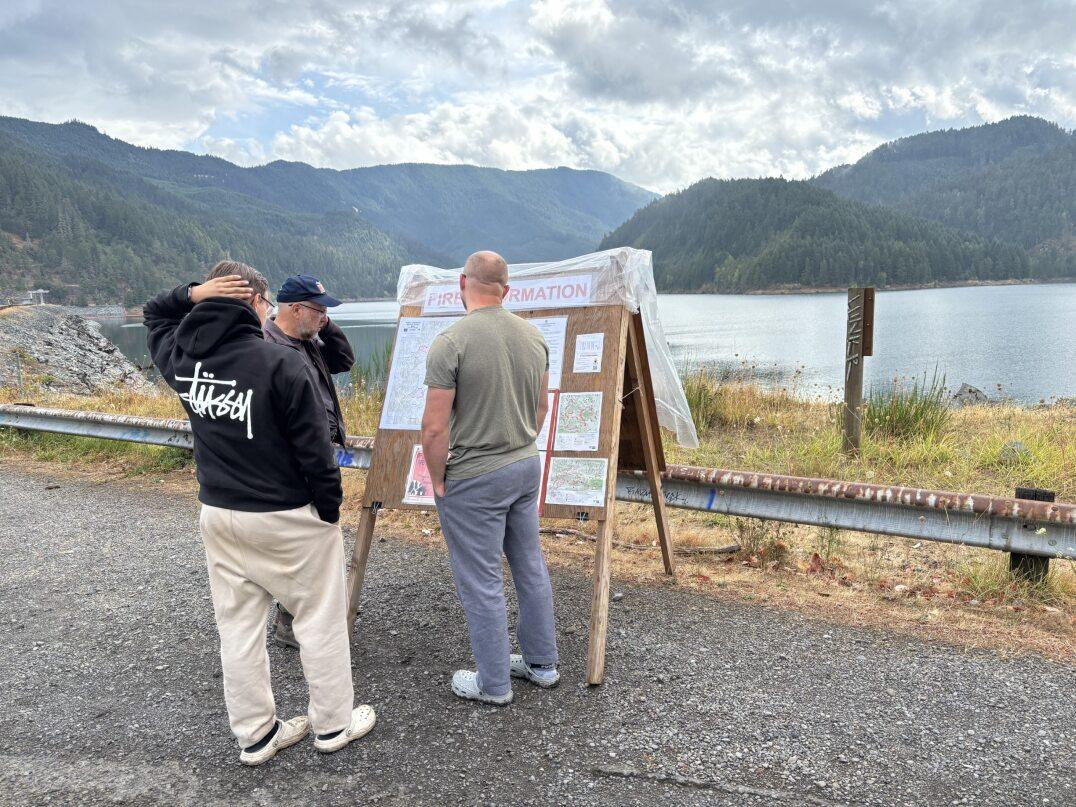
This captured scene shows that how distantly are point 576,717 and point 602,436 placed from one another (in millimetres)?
1414

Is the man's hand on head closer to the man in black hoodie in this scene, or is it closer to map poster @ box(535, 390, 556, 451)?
the man in black hoodie

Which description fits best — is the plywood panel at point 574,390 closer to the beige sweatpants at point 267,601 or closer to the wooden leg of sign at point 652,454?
the wooden leg of sign at point 652,454

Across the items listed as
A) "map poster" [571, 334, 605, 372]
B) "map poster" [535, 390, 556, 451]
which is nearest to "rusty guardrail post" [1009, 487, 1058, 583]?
"map poster" [571, 334, 605, 372]

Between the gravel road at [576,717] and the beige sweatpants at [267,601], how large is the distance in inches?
8.8

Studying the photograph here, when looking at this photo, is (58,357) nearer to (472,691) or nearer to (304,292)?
(304,292)

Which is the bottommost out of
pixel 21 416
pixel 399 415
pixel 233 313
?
pixel 21 416

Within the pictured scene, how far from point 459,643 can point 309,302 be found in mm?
1930

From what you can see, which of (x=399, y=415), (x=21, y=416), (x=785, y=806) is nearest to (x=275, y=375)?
(x=399, y=415)

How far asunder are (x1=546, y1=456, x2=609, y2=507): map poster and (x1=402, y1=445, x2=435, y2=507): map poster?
652mm

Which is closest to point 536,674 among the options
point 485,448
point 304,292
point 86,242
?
point 485,448

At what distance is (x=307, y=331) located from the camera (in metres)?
3.55

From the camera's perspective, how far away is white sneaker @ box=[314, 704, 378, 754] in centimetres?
287

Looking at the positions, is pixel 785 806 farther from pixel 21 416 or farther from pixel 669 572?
pixel 21 416

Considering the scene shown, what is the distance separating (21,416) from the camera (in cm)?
864
